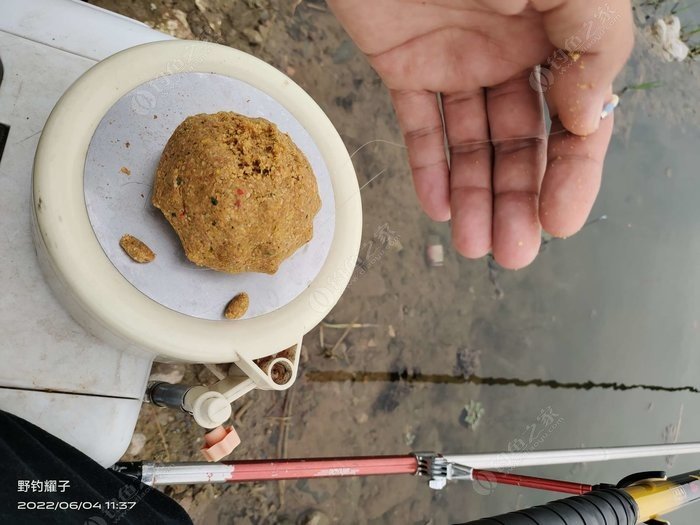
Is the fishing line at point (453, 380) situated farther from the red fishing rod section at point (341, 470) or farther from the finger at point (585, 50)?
the finger at point (585, 50)

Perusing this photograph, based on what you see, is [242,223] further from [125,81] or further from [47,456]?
[47,456]

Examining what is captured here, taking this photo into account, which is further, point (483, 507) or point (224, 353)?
point (483, 507)

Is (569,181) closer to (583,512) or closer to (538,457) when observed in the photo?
(583,512)

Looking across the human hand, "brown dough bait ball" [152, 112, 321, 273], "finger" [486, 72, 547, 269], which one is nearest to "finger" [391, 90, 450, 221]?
the human hand

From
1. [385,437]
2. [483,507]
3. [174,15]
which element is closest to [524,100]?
[174,15]

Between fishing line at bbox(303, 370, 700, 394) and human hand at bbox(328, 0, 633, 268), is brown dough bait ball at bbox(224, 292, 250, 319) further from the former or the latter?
fishing line at bbox(303, 370, 700, 394)
